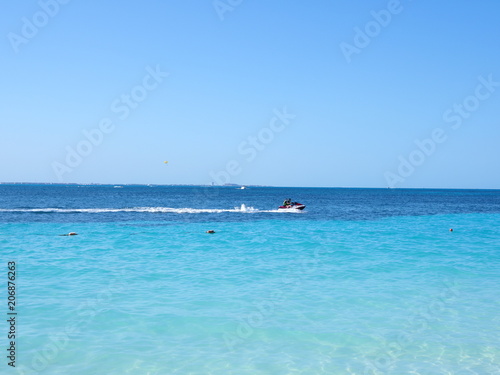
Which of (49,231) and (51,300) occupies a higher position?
(51,300)

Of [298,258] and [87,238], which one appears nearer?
[298,258]

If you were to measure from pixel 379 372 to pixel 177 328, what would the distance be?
20.1ft

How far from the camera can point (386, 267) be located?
72.0ft

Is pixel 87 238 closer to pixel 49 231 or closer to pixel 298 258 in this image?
pixel 49 231

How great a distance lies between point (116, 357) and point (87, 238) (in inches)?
926

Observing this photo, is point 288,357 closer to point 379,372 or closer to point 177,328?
point 379,372

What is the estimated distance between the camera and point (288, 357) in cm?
1082

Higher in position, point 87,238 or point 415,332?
point 415,332

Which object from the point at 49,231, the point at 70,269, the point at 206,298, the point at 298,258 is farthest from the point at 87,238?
the point at 206,298

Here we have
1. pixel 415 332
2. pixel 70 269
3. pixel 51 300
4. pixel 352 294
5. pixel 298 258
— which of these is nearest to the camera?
pixel 415 332

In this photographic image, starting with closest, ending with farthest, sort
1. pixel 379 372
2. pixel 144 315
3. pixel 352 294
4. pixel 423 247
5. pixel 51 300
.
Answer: pixel 379 372 < pixel 144 315 < pixel 51 300 < pixel 352 294 < pixel 423 247

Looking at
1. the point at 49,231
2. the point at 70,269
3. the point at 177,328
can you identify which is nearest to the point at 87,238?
the point at 49,231

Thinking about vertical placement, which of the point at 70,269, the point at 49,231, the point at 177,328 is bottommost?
the point at 49,231

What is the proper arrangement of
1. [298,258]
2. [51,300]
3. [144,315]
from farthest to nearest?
[298,258] → [51,300] → [144,315]
